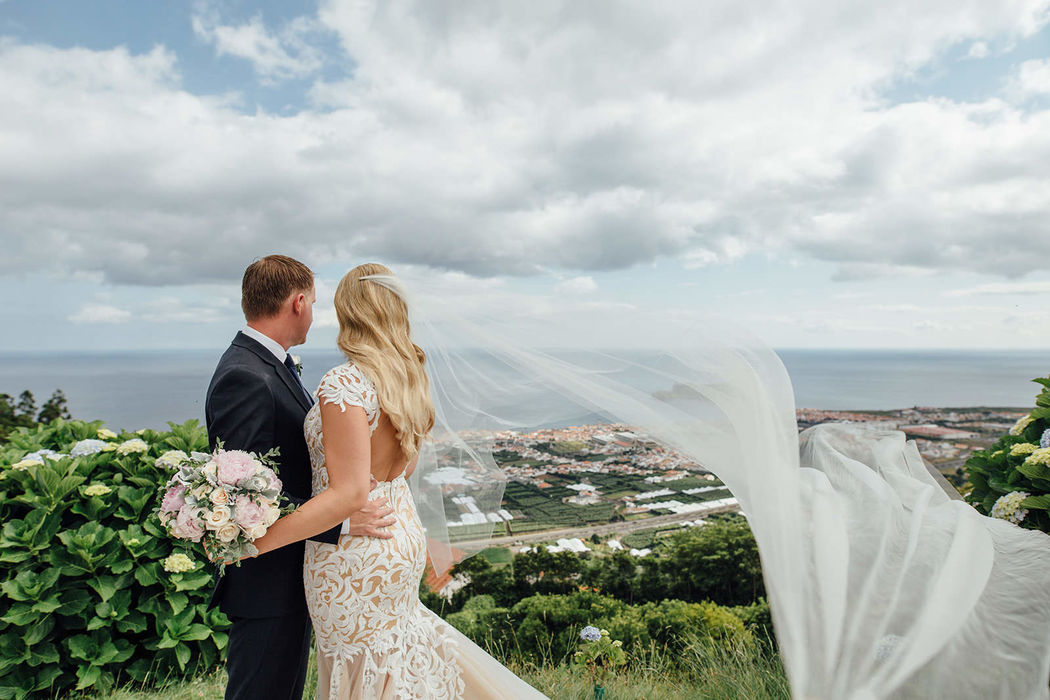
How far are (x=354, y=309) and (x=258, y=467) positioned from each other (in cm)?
73

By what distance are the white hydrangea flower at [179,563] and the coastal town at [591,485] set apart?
163 centimetres

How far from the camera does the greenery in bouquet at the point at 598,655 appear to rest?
12.7 feet

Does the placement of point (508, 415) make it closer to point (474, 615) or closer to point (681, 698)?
point (681, 698)

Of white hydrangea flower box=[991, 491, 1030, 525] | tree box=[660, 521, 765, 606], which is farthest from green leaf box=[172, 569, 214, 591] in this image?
white hydrangea flower box=[991, 491, 1030, 525]

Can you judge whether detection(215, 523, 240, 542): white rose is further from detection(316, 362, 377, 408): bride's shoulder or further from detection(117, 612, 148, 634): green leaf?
detection(117, 612, 148, 634): green leaf

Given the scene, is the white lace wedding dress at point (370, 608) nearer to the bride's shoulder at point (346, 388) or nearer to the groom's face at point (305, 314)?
the bride's shoulder at point (346, 388)

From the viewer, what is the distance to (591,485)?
423 centimetres

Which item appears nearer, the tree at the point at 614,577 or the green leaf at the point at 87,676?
the green leaf at the point at 87,676

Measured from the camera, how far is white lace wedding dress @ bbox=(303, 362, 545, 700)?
93.7 inches

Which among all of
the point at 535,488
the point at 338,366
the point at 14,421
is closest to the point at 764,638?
the point at 535,488

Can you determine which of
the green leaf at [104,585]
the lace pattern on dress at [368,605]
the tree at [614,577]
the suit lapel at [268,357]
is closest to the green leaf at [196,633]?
the green leaf at [104,585]

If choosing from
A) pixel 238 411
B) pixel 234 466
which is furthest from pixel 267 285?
pixel 234 466

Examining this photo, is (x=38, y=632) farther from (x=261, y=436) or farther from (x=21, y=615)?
(x=261, y=436)

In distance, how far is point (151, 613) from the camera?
12.1 ft
